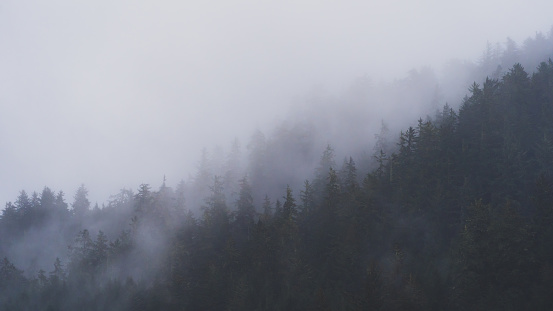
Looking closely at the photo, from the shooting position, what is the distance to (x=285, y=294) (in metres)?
60.6

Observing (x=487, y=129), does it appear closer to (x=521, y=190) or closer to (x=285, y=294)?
(x=521, y=190)

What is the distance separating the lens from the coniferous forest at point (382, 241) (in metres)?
49.2

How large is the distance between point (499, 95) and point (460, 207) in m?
23.8

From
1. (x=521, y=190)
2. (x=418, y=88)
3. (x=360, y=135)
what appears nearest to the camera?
(x=521, y=190)

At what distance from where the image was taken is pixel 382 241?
6188 cm

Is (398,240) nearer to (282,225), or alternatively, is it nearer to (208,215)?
(282,225)

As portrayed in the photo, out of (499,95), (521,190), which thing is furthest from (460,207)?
(499,95)

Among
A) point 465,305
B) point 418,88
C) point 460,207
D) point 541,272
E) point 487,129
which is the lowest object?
point 465,305

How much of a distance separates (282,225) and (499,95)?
42105mm

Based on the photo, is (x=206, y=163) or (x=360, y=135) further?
(x=360, y=135)

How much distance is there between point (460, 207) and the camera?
61.8 metres

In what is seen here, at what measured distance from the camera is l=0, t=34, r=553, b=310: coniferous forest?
49250mm

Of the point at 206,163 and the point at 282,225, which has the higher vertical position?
the point at 206,163

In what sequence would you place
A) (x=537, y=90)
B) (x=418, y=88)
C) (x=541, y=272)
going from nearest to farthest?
1. (x=541, y=272)
2. (x=537, y=90)
3. (x=418, y=88)
